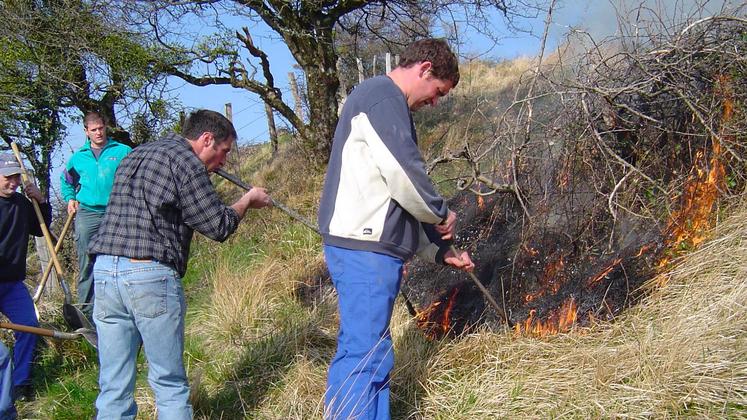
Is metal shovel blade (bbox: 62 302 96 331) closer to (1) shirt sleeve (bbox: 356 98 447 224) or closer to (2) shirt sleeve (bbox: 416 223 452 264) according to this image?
(2) shirt sleeve (bbox: 416 223 452 264)

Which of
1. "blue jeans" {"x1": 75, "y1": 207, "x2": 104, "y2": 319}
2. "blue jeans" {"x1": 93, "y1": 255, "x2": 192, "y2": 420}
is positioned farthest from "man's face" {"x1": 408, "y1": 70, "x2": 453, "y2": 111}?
"blue jeans" {"x1": 75, "y1": 207, "x2": 104, "y2": 319}

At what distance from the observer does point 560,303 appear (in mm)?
4203

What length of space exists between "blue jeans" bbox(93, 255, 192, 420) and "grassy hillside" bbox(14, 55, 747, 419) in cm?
78

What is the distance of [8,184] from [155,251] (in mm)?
2358

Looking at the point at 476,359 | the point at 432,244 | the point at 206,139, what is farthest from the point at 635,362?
the point at 206,139

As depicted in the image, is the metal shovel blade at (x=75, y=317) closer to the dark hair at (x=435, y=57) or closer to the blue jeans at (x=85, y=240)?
the blue jeans at (x=85, y=240)

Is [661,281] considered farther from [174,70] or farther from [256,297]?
[174,70]

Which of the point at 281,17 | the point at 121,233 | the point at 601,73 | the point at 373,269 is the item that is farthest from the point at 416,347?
the point at 281,17

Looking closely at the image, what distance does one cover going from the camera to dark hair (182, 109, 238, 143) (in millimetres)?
3170

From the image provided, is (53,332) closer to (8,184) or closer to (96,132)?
(8,184)

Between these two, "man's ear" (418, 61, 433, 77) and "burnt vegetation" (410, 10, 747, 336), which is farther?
"burnt vegetation" (410, 10, 747, 336)

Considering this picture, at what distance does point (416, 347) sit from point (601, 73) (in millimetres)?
2677

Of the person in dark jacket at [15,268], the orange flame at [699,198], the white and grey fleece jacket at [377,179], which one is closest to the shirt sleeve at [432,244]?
the white and grey fleece jacket at [377,179]

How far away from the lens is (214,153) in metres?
3.21
